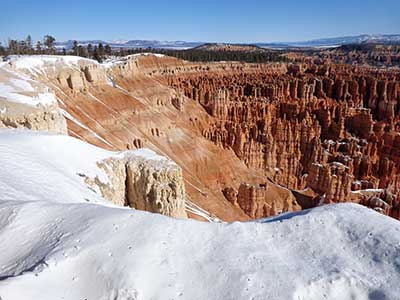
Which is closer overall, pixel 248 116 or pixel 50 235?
pixel 50 235

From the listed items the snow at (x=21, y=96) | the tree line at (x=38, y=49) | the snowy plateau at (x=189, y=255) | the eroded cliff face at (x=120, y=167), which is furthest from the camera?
the tree line at (x=38, y=49)

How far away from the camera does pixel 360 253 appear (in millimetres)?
9180

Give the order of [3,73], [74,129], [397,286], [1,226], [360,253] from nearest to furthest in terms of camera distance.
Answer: [397,286]
[360,253]
[1,226]
[3,73]
[74,129]

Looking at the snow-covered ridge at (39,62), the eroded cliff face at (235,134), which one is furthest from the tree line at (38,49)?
the snow-covered ridge at (39,62)

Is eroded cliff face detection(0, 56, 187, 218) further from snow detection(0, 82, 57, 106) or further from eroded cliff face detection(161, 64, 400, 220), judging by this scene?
eroded cliff face detection(161, 64, 400, 220)

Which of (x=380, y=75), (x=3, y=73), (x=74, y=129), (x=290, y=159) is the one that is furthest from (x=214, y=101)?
(x=380, y=75)

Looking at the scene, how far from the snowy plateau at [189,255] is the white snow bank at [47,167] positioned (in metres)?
1.17

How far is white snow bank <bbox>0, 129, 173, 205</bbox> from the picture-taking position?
13164 mm

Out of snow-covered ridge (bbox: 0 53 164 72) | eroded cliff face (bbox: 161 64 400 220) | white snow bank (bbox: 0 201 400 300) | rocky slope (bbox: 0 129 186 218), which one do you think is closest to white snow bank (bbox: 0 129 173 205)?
rocky slope (bbox: 0 129 186 218)

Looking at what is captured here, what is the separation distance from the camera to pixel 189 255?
892 centimetres

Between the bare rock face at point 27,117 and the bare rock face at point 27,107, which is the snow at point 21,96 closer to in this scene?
the bare rock face at point 27,107

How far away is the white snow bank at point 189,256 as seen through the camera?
788cm

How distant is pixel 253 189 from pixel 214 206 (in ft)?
15.4

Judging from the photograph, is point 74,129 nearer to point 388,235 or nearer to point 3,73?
point 3,73
